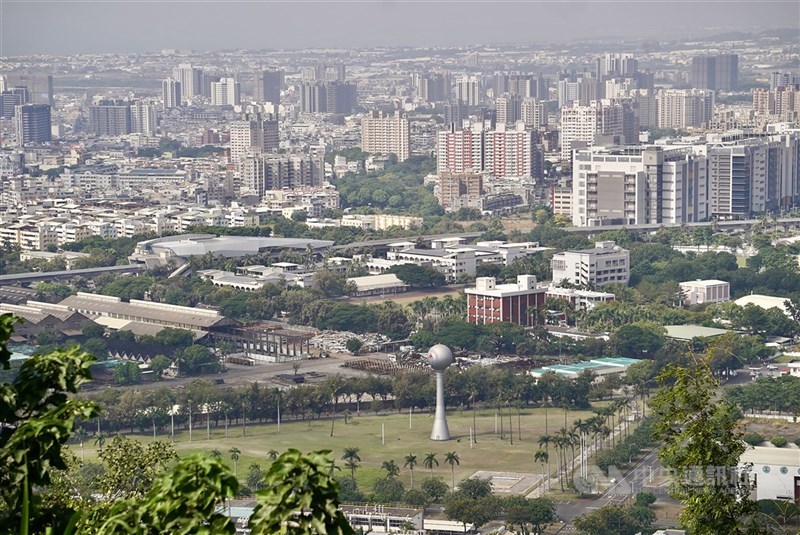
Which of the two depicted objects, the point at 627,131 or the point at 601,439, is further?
the point at 627,131

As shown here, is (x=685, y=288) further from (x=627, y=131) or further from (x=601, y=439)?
(x=627, y=131)

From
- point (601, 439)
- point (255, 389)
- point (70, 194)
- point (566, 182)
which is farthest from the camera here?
point (70, 194)

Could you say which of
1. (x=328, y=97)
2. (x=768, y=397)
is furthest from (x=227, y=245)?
(x=328, y=97)

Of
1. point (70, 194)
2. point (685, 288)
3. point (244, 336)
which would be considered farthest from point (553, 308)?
point (70, 194)

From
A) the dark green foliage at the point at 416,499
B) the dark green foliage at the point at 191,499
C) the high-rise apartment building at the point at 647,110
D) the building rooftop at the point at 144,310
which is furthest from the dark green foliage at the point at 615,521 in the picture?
the high-rise apartment building at the point at 647,110

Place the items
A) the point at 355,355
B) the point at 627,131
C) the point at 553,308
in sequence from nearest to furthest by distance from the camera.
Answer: the point at 355,355 < the point at 553,308 < the point at 627,131

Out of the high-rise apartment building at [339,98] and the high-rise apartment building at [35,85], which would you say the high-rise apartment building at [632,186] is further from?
the high-rise apartment building at [339,98]
